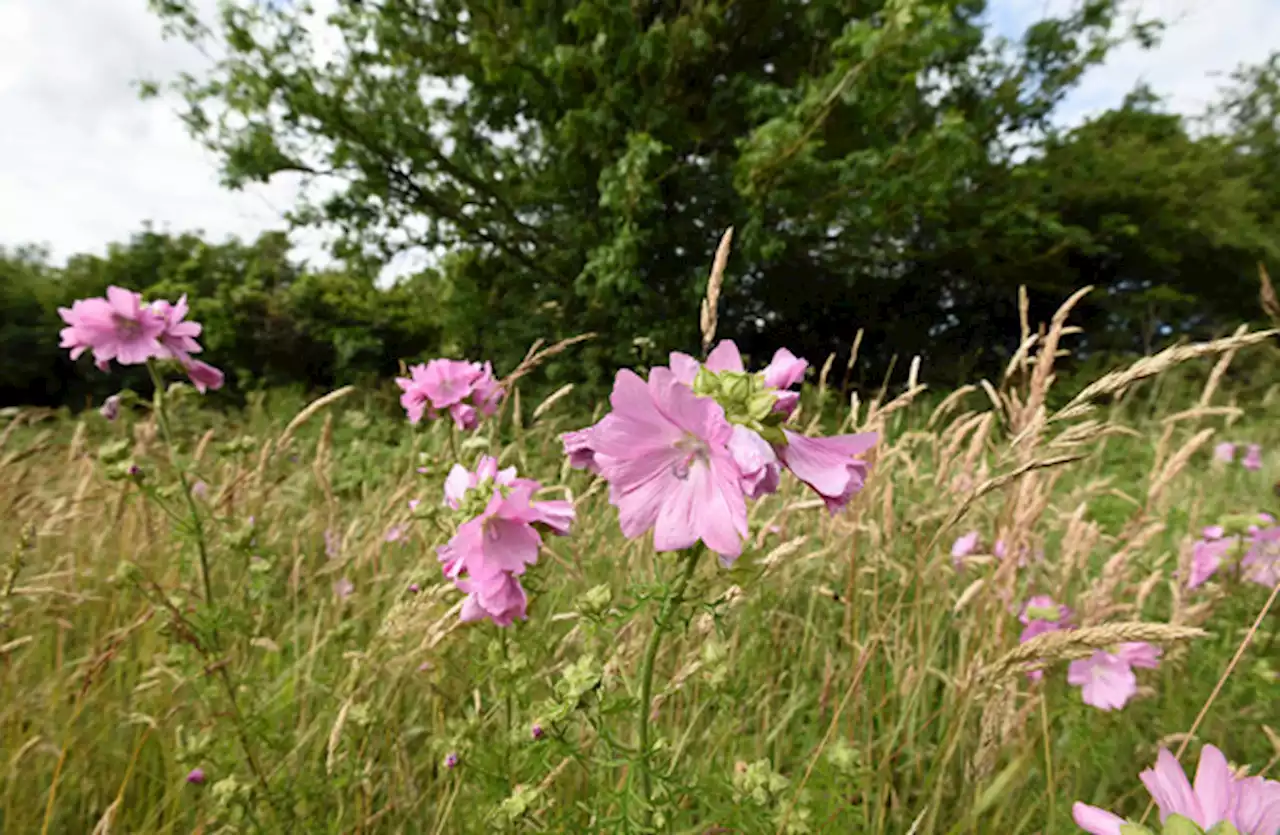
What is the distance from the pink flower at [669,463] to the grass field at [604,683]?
0.47ft

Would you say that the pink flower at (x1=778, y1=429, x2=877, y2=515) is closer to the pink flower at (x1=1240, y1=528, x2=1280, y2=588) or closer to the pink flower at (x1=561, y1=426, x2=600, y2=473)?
the pink flower at (x1=561, y1=426, x2=600, y2=473)

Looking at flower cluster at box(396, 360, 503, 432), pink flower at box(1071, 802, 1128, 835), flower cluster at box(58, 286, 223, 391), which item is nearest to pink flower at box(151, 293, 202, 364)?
flower cluster at box(58, 286, 223, 391)

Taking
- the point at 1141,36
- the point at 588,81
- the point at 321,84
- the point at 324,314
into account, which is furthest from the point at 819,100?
the point at 324,314

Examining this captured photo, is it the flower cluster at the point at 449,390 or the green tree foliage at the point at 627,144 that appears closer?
the flower cluster at the point at 449,390

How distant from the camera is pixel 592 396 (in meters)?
6.51

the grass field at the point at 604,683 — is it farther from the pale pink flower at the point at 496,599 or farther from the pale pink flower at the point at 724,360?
the pale pink flower at the point at 724,360

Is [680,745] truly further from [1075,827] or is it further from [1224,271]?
[1224,271]

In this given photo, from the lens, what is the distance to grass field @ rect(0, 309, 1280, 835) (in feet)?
3.49

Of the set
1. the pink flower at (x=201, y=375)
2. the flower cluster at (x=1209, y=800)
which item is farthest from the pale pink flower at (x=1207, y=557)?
the pink flower at (x=201, y=375)

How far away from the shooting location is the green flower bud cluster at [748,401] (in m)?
0.67

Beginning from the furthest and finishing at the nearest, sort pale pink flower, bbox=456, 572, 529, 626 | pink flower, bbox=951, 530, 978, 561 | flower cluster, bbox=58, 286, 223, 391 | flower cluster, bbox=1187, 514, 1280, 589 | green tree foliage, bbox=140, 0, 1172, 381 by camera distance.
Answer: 1. green tree foliage, bbox=140, 0, 1172, 381
2. pink flower, bbox=951, 530, 978, 561
3. flower cluster, bbox=1187, 514, 1280, 589
4. flower cluster, bbox=58, 286, 223, 391
5. pale pink flower, bbox=456, 572, 529, 626

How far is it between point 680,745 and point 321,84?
7.62 m

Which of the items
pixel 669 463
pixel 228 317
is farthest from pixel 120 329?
pixel 228 317

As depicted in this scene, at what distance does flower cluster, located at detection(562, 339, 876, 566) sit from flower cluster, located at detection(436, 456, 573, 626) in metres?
0.35
